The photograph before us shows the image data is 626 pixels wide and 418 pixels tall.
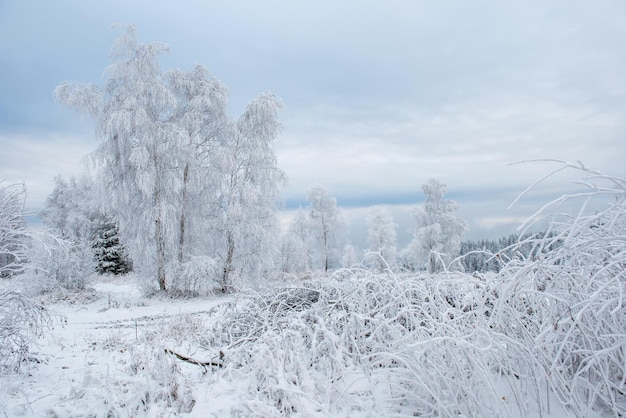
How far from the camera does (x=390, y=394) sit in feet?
10.9

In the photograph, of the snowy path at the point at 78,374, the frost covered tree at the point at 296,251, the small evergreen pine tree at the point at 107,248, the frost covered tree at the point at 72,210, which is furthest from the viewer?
the frost covered tree at the point at 296,251

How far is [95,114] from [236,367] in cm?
1430

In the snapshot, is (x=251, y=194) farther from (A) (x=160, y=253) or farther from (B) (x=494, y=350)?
(B) (x=494, y=350)

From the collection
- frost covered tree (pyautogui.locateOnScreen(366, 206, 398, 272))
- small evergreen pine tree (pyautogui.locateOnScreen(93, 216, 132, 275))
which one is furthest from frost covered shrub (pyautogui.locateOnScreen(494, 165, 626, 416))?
small evergreen pine tree (pyautogui.locateOnScreen(93, 216, 132, 275))

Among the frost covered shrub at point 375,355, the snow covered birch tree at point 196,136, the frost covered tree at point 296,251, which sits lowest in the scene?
the frost covered tree at point 296,251

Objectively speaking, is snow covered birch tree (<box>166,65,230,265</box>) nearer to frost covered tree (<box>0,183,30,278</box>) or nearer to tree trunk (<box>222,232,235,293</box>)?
tree trunk (<box>222,232,235,293</box>)

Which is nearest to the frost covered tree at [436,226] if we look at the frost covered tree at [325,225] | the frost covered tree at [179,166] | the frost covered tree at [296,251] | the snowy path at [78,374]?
the frost covered tree at [325,225]

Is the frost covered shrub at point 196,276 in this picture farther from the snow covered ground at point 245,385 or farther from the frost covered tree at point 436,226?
the frost covered tree at point 436,226

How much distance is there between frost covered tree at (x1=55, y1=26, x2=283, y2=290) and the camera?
1488cm

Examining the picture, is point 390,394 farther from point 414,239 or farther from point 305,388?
point 414,239

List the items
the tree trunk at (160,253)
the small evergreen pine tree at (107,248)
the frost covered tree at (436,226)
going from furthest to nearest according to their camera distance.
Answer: the small evergreen pine tree at (107,248) → the frost covered tree at (436,226) → the tree trunk at (160,253)

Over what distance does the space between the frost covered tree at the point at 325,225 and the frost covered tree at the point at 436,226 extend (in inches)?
263

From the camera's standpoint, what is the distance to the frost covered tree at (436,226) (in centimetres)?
2375

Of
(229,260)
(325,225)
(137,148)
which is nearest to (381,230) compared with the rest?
(325,225)
